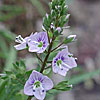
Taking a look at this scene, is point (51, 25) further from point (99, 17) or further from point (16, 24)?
point (99, 17)

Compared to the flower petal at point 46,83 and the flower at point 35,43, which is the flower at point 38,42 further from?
the flower petal at point 46,83

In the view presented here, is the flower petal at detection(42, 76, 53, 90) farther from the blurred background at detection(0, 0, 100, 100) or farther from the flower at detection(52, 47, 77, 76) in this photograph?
the blurred background at detection(0, 0, 100, 100)

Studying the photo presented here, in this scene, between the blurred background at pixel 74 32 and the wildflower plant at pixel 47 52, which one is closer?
the wildflower plant at pixel 47 52

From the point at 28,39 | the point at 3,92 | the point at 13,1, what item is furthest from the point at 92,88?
the point at 28,39

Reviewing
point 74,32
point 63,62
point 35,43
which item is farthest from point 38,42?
point 74,32

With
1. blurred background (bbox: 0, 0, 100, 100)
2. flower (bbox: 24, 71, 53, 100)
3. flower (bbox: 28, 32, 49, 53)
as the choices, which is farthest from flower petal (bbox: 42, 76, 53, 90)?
blurred background (bbox: 0, 0, 100, 100)

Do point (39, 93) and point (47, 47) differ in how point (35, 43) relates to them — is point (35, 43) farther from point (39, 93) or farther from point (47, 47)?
point (39, 93)

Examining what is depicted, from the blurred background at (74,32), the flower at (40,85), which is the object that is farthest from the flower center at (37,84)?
the blurred background at (74,32)
